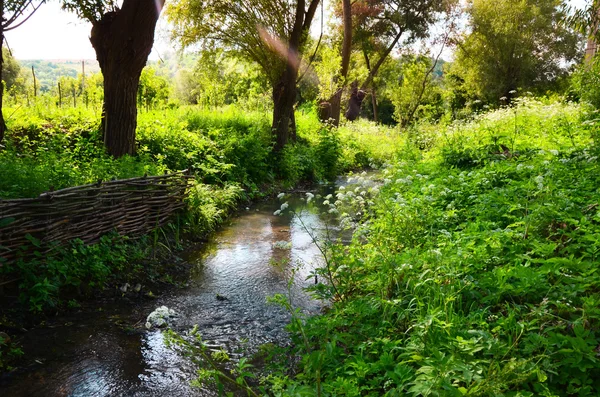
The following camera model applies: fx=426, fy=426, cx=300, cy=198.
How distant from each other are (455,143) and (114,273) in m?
6.94

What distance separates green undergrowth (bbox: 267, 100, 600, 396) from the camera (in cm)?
215

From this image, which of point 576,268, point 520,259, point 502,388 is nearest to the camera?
point 502,388

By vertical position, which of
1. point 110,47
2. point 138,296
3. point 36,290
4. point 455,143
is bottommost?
point 138,296

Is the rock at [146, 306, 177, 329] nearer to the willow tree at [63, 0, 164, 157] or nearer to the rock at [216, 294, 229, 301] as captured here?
the rock at [216, 294, 229, 301]

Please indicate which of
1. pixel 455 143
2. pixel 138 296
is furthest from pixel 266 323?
pixel 455 143

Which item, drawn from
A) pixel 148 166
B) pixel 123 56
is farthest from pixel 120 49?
pixel 148 166

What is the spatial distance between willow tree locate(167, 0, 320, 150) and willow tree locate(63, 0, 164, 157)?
6012mm

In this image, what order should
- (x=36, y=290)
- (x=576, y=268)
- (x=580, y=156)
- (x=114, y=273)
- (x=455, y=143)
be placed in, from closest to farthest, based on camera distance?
1. (x=576, y=268)
2. (x=36, y=290)
3. (x=114, y=273)
4. (x=580, y=156)
5. (x=455, y=143)

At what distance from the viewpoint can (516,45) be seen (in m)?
25.2

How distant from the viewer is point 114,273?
498 centimetres

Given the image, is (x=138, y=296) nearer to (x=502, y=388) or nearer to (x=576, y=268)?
(x=502, y=388)

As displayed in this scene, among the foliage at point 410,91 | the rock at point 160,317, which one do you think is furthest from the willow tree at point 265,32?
the foliage at point 410,91

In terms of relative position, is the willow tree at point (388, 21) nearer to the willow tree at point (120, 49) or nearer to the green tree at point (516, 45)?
the green tree at point (516, 45)

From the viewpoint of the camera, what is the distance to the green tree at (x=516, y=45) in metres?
25.0
